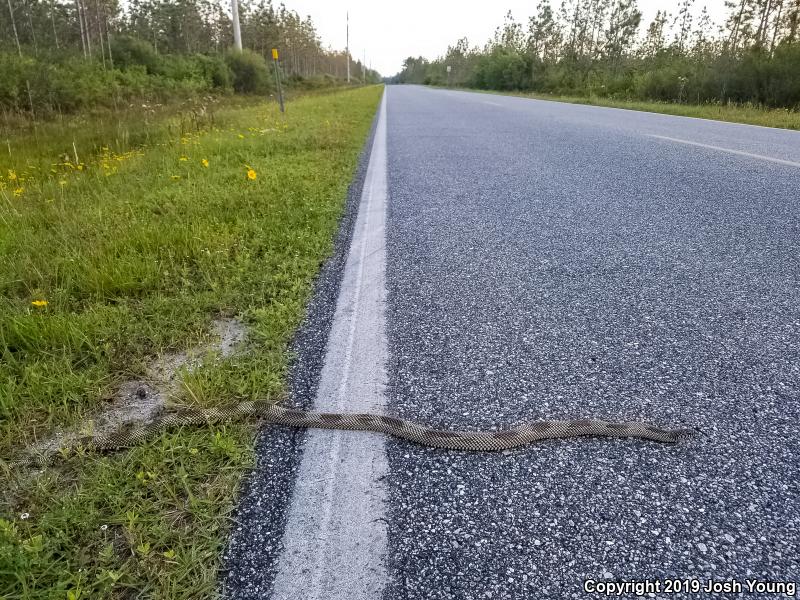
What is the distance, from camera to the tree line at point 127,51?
675 inches

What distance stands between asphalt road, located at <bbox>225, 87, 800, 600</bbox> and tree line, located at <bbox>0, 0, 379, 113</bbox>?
15.6 meters

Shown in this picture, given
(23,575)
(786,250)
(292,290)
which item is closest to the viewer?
(23,575)

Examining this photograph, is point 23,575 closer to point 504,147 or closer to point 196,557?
point 196,557

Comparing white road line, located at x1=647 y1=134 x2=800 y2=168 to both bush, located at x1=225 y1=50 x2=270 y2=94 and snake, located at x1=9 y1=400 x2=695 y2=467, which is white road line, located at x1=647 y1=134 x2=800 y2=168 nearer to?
snake, located at x1=9 y1=400 x2=695 y2=467

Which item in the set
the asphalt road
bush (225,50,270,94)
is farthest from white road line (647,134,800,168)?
bush (225,50,270,94)

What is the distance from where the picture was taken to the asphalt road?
1380mm

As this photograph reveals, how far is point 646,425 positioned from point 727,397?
1.42ft

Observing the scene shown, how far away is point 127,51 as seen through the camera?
29812mm

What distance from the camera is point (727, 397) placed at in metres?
2.01

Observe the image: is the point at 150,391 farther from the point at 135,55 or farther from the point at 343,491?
the point at 135,55

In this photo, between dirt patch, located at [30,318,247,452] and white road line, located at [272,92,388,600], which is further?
dirt patch, located at [30,318,247,452]

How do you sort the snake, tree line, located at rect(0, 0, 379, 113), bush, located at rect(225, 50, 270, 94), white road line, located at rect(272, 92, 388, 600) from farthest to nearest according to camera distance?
bush, located at rect(225, 50, 270, 94) → tree line, located at rect(0, 0, 379, 113) → the snake → white road line, located at rect(272, 92, 388, 600)

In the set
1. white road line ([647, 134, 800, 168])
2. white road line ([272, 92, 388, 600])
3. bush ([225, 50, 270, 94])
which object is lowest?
white road line ([272, 92, 388, 600])

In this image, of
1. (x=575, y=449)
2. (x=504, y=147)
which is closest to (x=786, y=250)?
(x=575, y=449)
